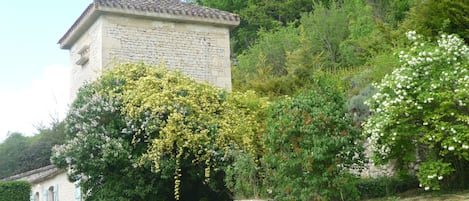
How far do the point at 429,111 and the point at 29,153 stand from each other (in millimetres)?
26144

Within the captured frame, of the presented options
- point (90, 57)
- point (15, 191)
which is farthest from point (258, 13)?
point (15, 191)

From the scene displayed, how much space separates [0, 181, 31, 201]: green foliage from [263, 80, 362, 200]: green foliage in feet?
46.3

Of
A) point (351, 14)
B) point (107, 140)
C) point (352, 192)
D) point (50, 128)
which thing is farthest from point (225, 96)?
point (50, 128)

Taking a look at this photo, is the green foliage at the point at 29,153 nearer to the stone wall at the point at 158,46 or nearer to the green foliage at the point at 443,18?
the stone wall at the point at 158,46

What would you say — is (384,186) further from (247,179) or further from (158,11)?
(158,11)

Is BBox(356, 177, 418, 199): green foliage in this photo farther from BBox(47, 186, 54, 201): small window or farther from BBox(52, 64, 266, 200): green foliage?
BBox(47, 186, 54, 201): small window

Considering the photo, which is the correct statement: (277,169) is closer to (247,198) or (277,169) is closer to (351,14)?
(247,198)

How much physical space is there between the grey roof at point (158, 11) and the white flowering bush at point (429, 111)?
27.8ft

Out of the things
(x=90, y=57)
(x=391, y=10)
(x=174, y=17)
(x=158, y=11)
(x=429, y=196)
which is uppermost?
(x=391, y=10)

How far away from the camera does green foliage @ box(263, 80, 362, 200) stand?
9.07 metres

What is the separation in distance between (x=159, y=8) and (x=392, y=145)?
29.7 ft

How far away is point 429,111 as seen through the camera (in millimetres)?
8914

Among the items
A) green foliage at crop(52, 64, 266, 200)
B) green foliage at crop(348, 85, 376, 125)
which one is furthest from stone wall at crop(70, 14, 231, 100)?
green foliage at crop(348, 85, 376, 125)

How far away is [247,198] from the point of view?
1068 cm
